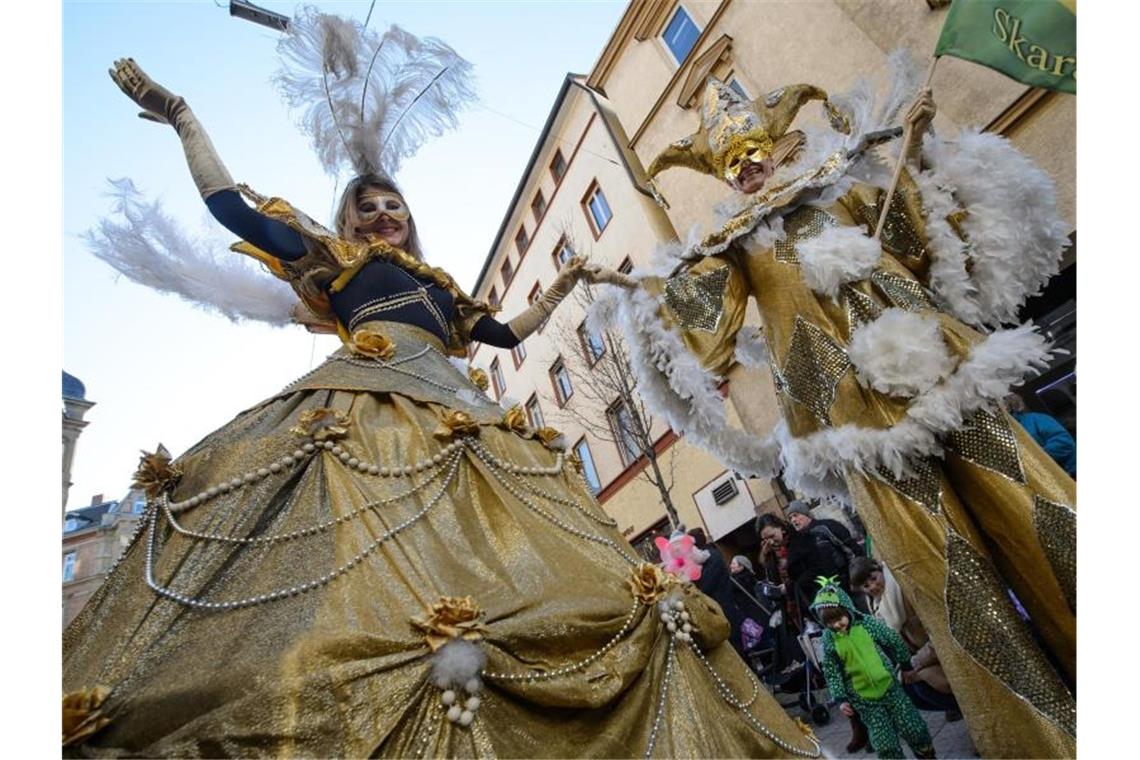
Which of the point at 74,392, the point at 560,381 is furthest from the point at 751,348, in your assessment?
the point at 560,381

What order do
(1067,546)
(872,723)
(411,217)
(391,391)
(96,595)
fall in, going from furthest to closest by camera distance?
(872,723), (411,217), (391,391), (1067,546), (96,595)

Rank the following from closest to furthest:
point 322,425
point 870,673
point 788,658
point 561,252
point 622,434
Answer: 1. point 322,425
2. point 870,673
3. point 788,658
4. point 622,434
5. point 561,252

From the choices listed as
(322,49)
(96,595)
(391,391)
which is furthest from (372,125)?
(96,595)

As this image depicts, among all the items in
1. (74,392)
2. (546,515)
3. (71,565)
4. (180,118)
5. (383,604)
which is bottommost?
(383,604)

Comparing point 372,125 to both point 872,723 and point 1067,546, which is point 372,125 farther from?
point 872,723

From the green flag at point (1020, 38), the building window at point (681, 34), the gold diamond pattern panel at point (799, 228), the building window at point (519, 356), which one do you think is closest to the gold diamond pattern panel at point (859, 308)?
the gold diamond pattern panel at point (799, 228)

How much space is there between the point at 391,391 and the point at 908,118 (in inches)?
82.4

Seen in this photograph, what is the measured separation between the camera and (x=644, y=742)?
4.09 feet

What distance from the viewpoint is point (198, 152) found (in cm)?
208

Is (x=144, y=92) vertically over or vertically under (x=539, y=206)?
under

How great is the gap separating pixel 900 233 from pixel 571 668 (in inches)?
82.0

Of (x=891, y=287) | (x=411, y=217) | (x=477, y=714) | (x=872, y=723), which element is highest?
(x=411, y=217)

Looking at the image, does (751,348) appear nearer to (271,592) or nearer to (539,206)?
(271,592)

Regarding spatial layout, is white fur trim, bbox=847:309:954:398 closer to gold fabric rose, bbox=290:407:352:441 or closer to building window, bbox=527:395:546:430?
gold fabric rose, bbox=290:407:352:441
